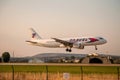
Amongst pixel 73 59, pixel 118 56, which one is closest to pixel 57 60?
pixel 73 59

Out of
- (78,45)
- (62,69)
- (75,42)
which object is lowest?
(62,69)

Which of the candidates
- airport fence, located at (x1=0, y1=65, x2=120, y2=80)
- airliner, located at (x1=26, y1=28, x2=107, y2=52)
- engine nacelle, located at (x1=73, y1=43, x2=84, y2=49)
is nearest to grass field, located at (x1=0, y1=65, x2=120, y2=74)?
airport fence, located at (x1=0, y1=65, x2=120, y2=80)

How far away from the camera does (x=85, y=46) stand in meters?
29.0

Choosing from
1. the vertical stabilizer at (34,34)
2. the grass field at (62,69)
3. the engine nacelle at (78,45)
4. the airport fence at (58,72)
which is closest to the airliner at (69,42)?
the engine nacelle at (78,45)

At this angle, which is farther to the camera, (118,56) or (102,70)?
(118,56)

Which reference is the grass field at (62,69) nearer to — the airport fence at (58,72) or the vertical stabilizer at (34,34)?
the airport fence at (58,72)

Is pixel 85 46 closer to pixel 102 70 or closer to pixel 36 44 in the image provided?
pixel 36 44

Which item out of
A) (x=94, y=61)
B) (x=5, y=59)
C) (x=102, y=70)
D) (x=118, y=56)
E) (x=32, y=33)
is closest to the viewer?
(x=102, y=70)

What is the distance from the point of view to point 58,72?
64.0ft

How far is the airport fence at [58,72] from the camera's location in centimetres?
1851

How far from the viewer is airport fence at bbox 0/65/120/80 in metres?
18.5

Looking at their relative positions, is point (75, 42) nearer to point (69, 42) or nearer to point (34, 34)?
point (69, 42)

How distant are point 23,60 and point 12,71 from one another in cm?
832

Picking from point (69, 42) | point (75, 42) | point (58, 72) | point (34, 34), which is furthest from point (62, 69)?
point (34, 34)
